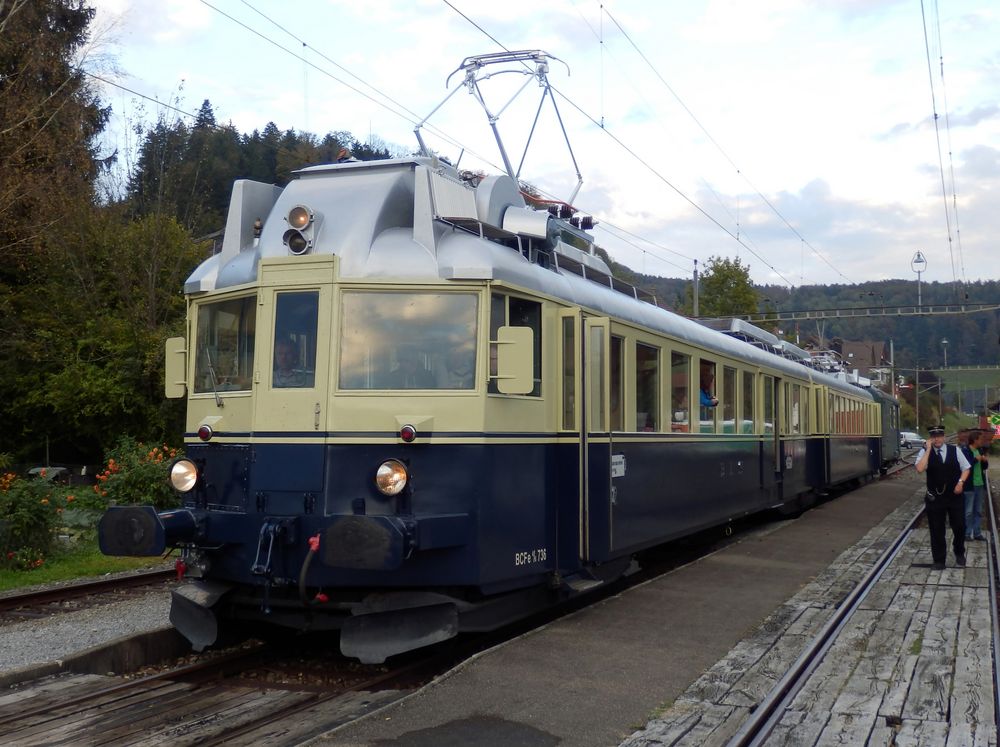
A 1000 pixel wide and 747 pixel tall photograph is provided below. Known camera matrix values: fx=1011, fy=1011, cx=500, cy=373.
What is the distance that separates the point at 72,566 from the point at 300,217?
23.6 ft

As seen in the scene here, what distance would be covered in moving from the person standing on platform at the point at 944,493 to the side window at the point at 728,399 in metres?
2.31

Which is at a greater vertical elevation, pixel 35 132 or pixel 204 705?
pixel 35 132

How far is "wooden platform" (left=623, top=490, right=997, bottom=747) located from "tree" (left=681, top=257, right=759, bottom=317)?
1504 inches

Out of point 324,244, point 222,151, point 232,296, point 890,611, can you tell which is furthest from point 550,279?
point 222,151

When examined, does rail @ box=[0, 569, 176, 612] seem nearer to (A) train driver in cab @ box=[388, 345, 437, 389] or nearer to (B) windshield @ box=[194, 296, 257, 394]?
(B) windshield @ box=[194, 296, 257, 394]

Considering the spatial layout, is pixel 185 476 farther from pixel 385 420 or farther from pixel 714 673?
pixel 714 673

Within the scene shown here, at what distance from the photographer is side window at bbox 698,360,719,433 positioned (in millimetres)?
11555

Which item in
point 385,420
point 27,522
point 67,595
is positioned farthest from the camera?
point 27,522

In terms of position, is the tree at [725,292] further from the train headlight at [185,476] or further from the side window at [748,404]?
the train headlight at [185,476]

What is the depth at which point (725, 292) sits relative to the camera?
48.3 meters

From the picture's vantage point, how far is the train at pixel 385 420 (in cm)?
682

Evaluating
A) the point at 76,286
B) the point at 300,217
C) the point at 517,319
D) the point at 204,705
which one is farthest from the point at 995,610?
the point at 76,286

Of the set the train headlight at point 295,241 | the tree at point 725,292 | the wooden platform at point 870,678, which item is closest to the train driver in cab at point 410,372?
the train headlight at point 295,241

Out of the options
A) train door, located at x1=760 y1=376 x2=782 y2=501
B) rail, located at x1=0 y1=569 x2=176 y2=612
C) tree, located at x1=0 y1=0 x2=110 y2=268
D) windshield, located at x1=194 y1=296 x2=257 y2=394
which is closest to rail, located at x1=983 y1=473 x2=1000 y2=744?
train door, located at x1=760 y1=376 x2=782 y2=501
